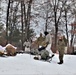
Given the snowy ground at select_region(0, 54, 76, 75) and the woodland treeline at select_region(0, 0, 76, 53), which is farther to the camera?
the woodland treeline at select_region(0, 0, 76, 53)

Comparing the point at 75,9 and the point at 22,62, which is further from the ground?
the point at 75,9

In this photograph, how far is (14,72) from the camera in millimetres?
11867

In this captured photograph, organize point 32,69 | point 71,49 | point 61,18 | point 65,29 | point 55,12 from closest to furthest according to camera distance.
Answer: point 32,69 → point 71,49 → point 55,12 → point 61,18 → point 65,29

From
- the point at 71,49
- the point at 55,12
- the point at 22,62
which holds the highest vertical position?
the point at 55,12

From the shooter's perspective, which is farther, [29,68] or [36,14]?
[36,14]

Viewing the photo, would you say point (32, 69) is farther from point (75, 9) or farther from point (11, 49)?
point (75, 9)

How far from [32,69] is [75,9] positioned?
26752 millimetres

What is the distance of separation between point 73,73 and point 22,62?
9.19 ft

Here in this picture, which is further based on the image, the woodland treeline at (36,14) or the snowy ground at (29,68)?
the woodland treeline at (36,14)

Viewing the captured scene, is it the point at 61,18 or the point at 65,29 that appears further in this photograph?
the point at 65,29

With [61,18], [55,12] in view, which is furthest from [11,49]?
[61,18]

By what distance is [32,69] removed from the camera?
12883mm

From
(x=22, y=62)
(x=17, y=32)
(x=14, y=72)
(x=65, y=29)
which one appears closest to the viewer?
(x=14, y=72)

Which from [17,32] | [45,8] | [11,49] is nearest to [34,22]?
[45,8]
